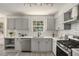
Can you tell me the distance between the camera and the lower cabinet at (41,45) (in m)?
4.79

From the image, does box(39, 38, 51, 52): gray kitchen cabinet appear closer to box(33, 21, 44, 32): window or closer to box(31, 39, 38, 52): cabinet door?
box(31, 39, 38, 52): cabinet door

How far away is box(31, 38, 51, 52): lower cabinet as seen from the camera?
4.79 metres

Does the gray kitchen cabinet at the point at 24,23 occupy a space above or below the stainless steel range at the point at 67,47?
above

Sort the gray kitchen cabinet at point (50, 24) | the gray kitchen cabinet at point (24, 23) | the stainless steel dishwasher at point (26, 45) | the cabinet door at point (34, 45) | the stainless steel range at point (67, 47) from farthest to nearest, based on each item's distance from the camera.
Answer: the gray kitchen cabinet at point (24, 23) → the gray kitchen cabinet at point (50, 24) → the stainless steel dishwasher at point (26, 45) → the cabinet door at point (34, 45) → the stainless steel range at point (67, 47)

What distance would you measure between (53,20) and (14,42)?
2204 mm

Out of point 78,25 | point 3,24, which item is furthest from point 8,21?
point 78,25

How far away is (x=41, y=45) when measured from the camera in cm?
479

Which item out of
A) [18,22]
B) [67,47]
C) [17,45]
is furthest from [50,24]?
[67,47]

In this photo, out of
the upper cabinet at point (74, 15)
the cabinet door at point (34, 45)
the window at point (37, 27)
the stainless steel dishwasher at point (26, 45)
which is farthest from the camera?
the window at point (37, 27)

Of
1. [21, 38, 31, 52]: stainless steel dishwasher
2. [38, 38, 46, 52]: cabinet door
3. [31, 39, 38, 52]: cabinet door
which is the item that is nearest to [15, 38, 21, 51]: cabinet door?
[21, 38, 31, 52]: stainless steel dishwasher

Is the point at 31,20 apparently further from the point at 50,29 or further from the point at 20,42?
the point at 20,42

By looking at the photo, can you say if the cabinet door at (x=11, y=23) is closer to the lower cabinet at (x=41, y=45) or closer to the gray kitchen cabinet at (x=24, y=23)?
the gray kitchen cabinet at (x=24, y=23)

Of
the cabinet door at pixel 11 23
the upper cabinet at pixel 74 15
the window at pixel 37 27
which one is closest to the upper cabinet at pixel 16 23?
the cabinet door at pixel 11 23

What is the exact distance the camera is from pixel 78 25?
3.04 meters
